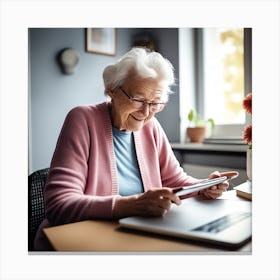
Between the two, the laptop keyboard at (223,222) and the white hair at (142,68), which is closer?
the laptop keyboard at (223,222)

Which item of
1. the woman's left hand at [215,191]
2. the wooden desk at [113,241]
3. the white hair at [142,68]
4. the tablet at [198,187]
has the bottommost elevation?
the wooden desk at [113,241]

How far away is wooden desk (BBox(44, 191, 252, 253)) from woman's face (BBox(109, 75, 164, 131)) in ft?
1.53

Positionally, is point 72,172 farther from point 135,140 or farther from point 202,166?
point 202,166

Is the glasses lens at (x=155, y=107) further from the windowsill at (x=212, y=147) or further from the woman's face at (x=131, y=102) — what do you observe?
the windowsill at (x=212, y=147)

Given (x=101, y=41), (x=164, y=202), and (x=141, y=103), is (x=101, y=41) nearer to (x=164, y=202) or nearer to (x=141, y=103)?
(x=141, y=103)

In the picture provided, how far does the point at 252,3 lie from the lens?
103cm

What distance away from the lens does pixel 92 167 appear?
3.40 feet

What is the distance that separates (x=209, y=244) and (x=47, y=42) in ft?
3.09

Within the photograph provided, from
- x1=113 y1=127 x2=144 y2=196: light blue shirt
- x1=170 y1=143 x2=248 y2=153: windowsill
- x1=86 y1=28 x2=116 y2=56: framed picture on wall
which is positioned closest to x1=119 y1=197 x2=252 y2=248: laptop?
x1=113 y1=127 x2=144 y2=196: light blue shirt

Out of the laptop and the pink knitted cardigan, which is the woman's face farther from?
the laptop

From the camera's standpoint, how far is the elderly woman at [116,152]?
893mm

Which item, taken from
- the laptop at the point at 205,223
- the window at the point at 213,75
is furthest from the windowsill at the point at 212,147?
the laptop at the point at 205,223

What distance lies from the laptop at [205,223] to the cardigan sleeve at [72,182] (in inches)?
4.7
